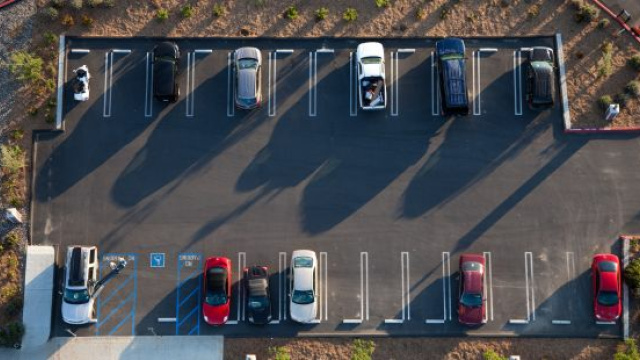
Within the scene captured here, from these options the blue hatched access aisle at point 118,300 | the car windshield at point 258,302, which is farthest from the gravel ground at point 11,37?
the car windshield at point 258,302

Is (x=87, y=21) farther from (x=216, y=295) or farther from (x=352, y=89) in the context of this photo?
(x=216, y=295)

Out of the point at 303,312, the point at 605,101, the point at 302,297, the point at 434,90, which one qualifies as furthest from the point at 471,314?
the point at 605,101

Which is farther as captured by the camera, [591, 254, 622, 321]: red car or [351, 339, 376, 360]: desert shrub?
[351, 339, 376, 360]: desert shrub

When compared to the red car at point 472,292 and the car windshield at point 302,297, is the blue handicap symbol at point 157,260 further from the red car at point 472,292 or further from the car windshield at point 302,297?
the red car at point 472,292

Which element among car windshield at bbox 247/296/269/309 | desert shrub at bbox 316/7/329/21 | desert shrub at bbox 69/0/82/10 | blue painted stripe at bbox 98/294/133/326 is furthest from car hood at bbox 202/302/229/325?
desert shrub at bbox 69/0/82/10

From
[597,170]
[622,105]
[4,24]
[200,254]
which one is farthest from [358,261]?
[4,24]

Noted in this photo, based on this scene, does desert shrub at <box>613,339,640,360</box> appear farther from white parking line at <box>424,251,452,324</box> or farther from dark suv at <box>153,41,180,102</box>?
dark suv at <box>153,41,180,102</box>
